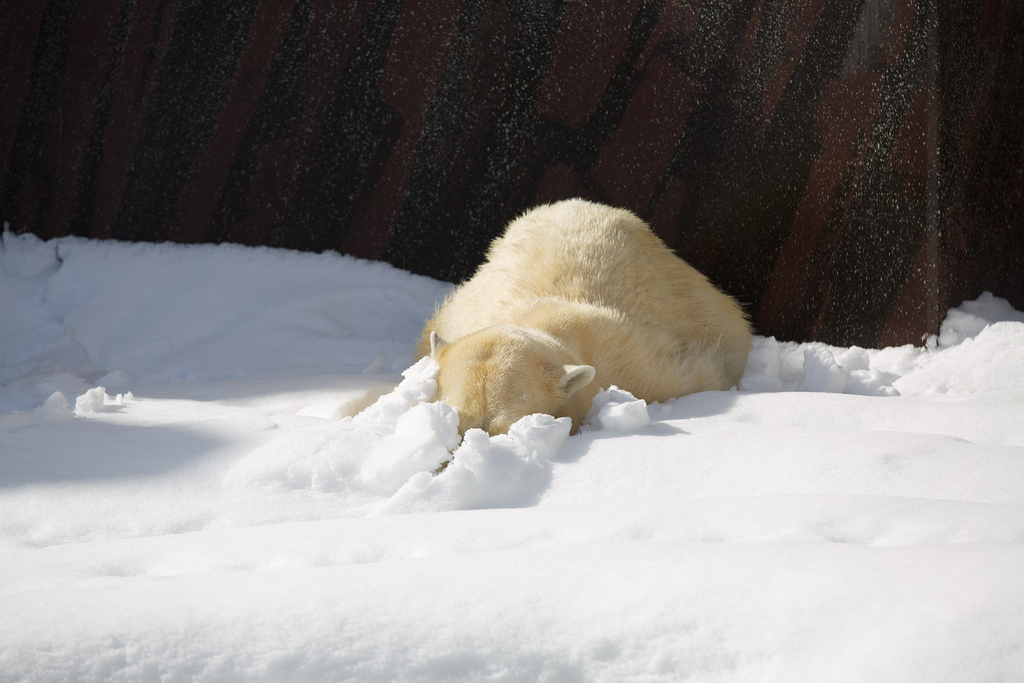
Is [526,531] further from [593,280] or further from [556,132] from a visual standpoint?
[556,132]

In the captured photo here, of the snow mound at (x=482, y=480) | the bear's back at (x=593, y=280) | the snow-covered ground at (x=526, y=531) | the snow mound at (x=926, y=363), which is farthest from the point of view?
the bear's back at (x=593, y=280)

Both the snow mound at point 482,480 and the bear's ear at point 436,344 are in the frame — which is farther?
the bear's ear at point 436,344

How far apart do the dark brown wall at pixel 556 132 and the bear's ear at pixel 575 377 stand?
1.76 m

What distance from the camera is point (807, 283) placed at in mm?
3922

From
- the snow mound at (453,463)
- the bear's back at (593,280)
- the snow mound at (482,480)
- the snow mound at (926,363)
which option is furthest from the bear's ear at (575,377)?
the snow mound at (926,363)

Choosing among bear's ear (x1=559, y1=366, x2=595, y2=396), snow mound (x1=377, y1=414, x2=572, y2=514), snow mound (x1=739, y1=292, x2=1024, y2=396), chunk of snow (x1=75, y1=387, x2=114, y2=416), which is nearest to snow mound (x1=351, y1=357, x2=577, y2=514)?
snow mound (x1=377, y1=414, x2=572, y2=514)

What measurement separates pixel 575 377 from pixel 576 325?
531 millimetres

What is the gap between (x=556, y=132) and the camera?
14.7 ft

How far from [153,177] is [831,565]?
475 centimetres

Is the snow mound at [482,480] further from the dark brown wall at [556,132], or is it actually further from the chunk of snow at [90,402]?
the dark brown wall at [556,132]

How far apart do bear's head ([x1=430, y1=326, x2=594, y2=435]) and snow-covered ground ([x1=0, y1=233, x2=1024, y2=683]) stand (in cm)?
15

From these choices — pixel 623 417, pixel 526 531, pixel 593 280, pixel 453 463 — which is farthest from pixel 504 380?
pixel 593 280

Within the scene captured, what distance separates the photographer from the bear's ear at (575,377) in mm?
2631

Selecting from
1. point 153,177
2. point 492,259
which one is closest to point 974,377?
point 492,259
